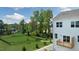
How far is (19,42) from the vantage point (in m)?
4.39

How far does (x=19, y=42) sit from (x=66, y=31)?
0.76 meters

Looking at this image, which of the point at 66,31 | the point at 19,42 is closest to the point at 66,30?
the point at 66,31

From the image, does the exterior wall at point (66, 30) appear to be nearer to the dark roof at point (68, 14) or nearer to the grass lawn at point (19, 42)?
the dark roof at point (68, 14)

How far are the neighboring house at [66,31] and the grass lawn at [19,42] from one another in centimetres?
26

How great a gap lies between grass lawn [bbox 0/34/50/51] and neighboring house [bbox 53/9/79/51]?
10.0 inches

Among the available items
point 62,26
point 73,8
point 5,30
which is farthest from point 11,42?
point 73,8

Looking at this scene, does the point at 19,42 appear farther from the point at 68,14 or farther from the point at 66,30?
the point at 68,14

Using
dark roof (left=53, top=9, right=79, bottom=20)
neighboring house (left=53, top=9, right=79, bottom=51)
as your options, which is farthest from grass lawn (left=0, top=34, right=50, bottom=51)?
dark roof (left=53, top=9, right=79, bottom=20)

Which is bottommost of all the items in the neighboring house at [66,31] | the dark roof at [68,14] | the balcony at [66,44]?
the balcony at [66,44]

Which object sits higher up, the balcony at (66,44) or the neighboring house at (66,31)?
the neighboring house at (66,31)

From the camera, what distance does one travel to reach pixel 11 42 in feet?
14.4

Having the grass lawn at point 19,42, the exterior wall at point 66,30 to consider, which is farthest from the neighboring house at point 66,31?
the grass lawn at point 19,42

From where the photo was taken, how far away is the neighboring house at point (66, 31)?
430cm
